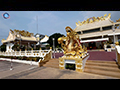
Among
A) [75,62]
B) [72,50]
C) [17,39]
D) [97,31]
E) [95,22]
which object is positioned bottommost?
[75,62]

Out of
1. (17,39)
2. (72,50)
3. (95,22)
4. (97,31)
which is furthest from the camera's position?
(95,22)

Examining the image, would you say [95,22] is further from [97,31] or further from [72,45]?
[72,45]

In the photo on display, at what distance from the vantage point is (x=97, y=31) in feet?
79.4

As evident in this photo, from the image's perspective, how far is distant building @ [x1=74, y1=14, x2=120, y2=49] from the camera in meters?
20.8

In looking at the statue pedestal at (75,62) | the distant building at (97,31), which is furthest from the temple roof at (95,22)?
the statue pedestal at (75,62)

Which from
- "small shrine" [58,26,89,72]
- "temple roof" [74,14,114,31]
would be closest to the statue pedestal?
"small shrine" [58,26,89,72]

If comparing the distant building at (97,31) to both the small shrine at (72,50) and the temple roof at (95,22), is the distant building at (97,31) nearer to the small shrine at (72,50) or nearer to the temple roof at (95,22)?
the temple roof at (95,22)

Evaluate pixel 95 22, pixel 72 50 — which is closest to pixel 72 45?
pixel 72 50

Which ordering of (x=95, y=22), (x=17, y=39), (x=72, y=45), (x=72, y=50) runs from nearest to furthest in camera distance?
(x=72, y=50) < (x=72, y=45) < (x=17, y=39) < (x=95, y=22)

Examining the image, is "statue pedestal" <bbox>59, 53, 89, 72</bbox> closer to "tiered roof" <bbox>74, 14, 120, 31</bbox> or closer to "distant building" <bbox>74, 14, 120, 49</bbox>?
"distant building" <bbox>74, 14, 120, 49</bbox>

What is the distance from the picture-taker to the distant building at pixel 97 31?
20.8 m
